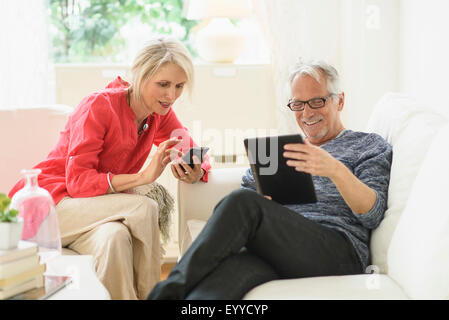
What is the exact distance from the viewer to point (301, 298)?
4.61ft

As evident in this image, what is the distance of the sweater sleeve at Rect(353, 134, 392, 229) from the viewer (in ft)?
5.63

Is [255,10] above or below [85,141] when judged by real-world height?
above

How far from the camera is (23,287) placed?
1305 millimetres

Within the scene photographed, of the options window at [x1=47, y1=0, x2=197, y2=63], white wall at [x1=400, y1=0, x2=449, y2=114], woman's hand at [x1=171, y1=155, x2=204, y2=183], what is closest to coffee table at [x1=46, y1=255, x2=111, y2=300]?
woman's hand at [x1=171, y1=155, x2=204, y2=183]

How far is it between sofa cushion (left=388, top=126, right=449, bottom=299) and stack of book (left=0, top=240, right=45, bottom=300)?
90 cm

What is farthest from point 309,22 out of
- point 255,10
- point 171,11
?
point 171,11

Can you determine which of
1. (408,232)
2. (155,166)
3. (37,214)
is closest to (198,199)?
(155,166)

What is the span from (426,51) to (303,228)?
1505 mm

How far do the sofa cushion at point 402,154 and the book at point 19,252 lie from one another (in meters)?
0.98

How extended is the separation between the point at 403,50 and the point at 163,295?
2255 mm

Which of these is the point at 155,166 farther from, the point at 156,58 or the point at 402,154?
the point at 402,154

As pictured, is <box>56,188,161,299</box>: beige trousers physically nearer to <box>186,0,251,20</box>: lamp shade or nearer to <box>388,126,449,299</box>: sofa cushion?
<box>388,126,449,299</box>: sofa cushion

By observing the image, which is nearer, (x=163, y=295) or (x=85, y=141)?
(x=163, y=295)
